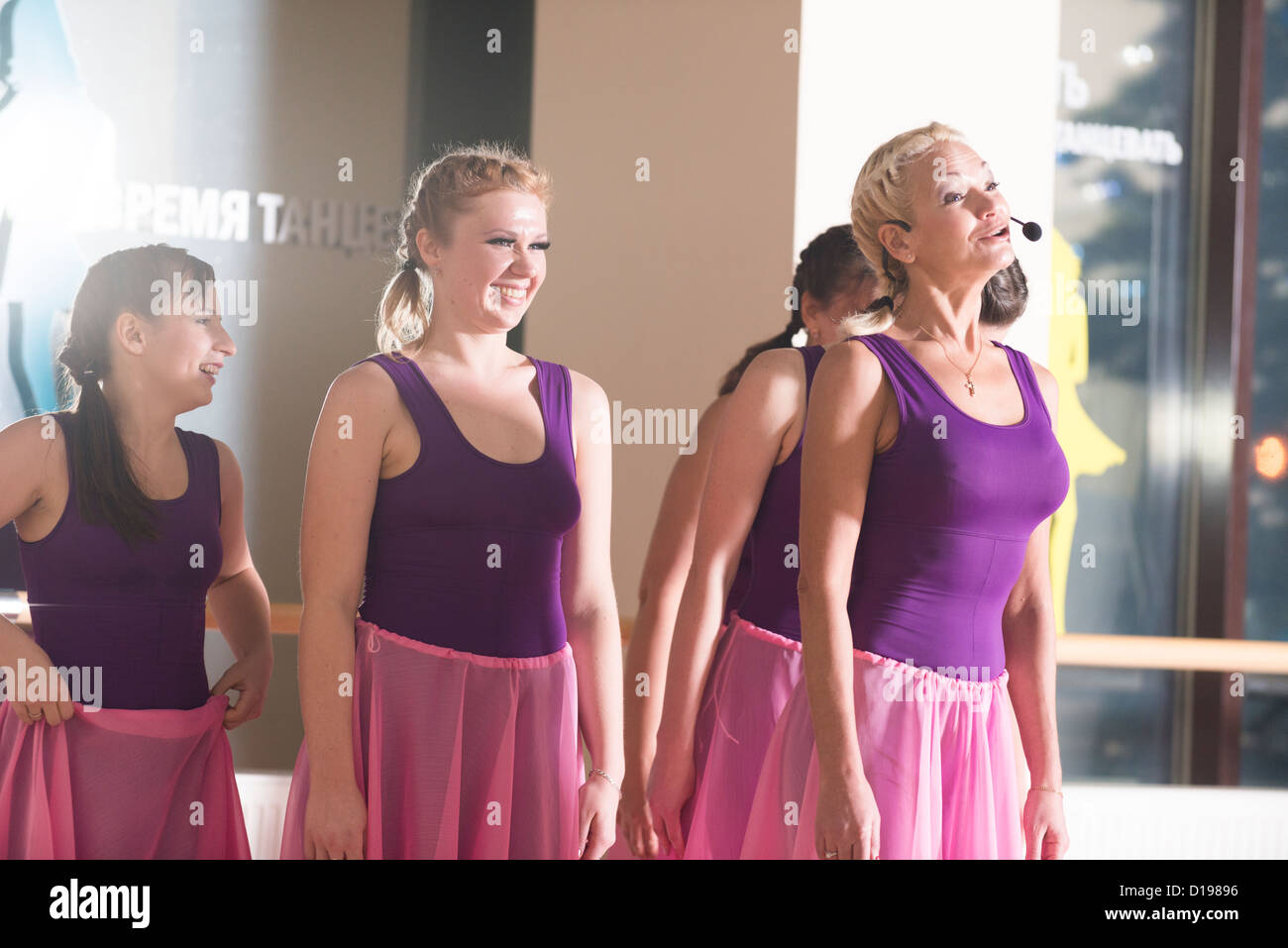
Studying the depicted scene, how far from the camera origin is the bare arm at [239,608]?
6.41 feet

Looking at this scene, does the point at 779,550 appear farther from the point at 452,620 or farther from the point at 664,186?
the point at 664,186

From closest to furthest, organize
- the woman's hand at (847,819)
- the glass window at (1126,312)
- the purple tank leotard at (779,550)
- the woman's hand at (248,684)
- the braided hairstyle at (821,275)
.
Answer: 1. the woman's hand at (847,819)
2. the purple tank leotard at (779,550)
3. the woman's hand at (248,684)
4. the braided hairstyle at (821,275)
5. the glass window at (1126,312)

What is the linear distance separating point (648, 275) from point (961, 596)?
36.8 inches

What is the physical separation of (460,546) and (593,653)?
26 cm

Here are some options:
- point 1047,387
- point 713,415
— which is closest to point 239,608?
point 713,415

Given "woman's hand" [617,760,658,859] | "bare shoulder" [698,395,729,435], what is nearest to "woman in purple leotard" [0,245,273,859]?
"woman's hand" [617,760,658,859]

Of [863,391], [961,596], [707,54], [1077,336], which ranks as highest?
[707,54]

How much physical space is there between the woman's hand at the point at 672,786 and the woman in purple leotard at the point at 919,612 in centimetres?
16

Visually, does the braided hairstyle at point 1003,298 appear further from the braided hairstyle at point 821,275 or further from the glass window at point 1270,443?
the glass window at point 1270,443

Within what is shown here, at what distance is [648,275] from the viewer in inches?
90.2

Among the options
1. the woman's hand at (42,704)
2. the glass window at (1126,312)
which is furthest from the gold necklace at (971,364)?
the woman's hand at (42,704)
